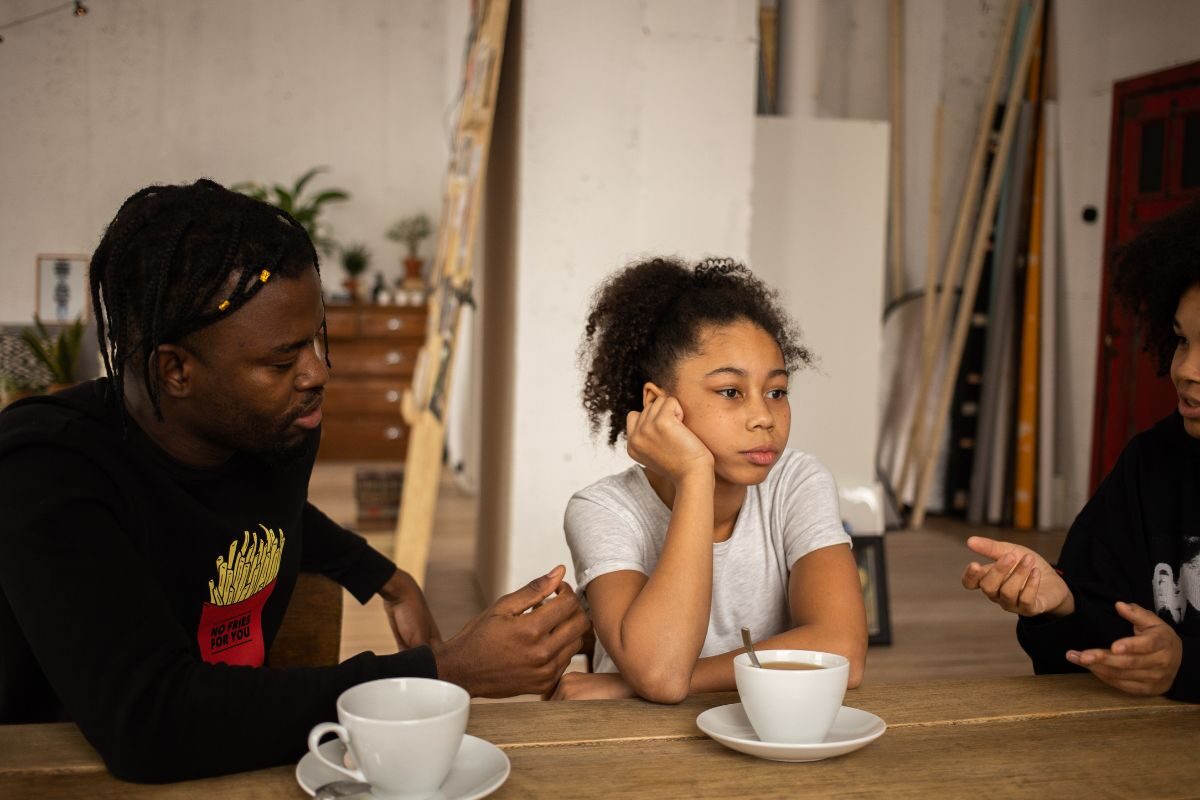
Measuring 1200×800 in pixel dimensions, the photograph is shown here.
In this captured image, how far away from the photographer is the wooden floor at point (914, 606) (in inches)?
133

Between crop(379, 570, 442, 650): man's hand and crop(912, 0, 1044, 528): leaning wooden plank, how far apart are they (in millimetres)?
4264

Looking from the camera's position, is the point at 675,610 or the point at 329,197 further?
the point at 329,197

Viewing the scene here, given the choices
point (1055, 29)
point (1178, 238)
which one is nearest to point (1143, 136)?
A: point (1055, 29)

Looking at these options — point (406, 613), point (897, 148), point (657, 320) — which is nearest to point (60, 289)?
point (897, 148)

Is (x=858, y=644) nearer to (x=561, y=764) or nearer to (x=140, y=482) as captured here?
(x=561, y=764)

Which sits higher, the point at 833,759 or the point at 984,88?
the point at 984,88

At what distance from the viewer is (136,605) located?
0.97m

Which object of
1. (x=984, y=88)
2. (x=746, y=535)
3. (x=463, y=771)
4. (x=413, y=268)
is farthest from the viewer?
(x=413, y=268)

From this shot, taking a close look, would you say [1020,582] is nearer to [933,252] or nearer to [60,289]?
[933,252]

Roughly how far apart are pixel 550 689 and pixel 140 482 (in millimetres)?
535

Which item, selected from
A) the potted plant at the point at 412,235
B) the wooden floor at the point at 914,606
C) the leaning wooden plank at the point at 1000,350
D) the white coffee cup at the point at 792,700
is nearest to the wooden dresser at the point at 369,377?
the potted plant at the point at 412,235

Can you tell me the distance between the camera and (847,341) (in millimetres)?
4281

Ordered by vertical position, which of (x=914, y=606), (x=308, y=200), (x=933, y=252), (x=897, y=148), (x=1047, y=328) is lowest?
(x=914, y=606)

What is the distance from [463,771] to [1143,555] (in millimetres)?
933
